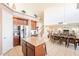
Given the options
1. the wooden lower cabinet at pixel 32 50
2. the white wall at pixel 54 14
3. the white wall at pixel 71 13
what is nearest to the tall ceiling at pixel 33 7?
the white wall at pixel 54 14

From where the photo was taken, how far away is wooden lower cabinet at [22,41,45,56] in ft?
7.72

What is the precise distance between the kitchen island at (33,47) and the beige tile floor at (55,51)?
92 millimetres

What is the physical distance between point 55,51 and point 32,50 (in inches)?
18.1

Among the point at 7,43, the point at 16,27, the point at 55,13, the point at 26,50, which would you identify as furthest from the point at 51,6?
the point at 7,43

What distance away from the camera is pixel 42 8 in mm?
2445

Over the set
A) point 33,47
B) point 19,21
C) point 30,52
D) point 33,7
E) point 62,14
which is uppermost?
point 33,7

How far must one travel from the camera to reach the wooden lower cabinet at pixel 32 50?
2.35 meters

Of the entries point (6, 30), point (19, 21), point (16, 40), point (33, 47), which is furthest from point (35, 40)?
point (6, 30)

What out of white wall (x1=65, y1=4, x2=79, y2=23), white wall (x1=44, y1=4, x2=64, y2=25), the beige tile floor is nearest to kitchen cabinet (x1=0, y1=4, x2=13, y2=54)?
the beige tile floor

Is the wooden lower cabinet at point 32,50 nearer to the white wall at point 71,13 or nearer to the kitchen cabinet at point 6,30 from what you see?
the kitchen cabinet at point 6,30

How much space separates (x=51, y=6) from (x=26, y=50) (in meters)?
1.01

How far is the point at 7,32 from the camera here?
2.50 m

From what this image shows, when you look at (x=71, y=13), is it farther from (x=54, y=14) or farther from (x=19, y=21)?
(x=19, y=21)

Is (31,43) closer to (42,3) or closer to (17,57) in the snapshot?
(17,57)
